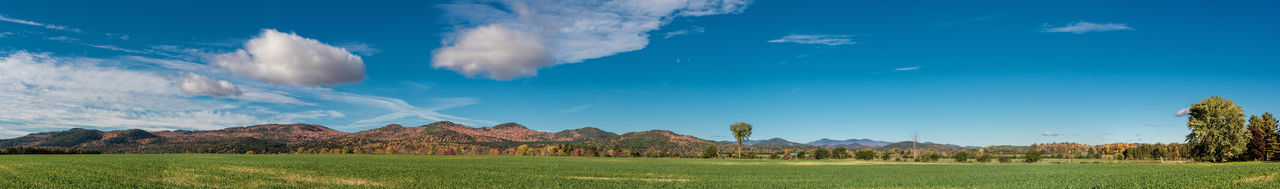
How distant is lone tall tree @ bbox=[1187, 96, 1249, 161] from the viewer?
65.8 m

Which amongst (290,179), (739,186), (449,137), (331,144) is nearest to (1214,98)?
(739,186)

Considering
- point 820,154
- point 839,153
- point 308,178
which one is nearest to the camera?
point 308,178

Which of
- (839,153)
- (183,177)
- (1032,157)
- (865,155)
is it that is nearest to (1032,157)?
(1032,157)

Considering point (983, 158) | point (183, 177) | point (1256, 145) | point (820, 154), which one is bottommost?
point (983, 158)

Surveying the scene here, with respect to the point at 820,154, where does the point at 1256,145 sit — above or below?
above

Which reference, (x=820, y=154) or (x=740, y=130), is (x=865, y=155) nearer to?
(x=820, y=154)

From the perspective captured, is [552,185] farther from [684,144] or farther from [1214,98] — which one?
[684,144]

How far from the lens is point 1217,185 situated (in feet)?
77.3

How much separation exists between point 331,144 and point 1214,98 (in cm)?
16097

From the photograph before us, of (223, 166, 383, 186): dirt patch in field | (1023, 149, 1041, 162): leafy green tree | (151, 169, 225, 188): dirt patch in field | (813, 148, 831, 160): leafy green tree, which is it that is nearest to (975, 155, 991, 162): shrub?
(1023, 149, 1041, 162): leafy green tree

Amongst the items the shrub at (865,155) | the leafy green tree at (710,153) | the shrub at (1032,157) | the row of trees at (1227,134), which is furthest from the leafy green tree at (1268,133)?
the leafy green tree at (710,153)

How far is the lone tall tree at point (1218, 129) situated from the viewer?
65812mm

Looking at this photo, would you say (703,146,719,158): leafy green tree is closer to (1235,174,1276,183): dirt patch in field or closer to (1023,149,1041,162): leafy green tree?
(1023,149,1041,162): leafy green tree

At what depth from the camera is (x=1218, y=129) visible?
221ft
